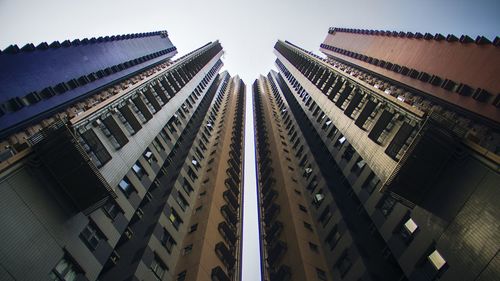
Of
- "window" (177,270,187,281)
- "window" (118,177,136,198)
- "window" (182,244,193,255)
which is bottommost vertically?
"window" (177,270,187,281)

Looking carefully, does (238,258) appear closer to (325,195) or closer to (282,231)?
(282,231)

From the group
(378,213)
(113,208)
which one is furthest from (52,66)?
(378,213)

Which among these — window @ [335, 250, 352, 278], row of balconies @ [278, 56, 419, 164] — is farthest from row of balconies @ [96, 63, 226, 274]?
row of balconies @ [278, 56, 419, 164]

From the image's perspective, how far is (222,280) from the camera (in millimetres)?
28812

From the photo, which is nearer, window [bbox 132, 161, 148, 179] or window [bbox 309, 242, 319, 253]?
window [bbox 132, 161, 148, 179]

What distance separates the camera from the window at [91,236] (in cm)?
2010

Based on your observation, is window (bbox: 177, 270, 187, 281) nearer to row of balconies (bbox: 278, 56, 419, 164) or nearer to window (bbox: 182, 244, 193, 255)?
window (bbox: 182, 244, 193, 255)

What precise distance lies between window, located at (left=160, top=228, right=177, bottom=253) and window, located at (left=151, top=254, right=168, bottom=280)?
1.77 m

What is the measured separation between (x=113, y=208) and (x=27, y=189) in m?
8.00

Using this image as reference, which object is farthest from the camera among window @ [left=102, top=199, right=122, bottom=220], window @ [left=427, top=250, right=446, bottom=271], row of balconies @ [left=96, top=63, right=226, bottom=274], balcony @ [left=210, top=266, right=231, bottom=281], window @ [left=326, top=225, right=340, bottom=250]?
window @ [left=326, top=225, right=340, bottom=250]

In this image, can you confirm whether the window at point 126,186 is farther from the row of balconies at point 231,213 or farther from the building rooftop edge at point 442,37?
the building rooftop edge at point 442,37

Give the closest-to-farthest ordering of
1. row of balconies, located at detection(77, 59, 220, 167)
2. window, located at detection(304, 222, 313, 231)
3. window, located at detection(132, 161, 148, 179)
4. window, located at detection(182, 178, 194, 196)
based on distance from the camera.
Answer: row of balconies, located at detection(77, 59, 220, 167) → window, located at detection(132, 161, 148, 179) → window, located at detection(304, 222, 313, 231) → window, located at detection(182, 178, 194, 196)

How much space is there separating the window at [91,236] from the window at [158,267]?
539 cm

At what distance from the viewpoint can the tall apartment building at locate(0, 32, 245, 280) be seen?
16.9 m
